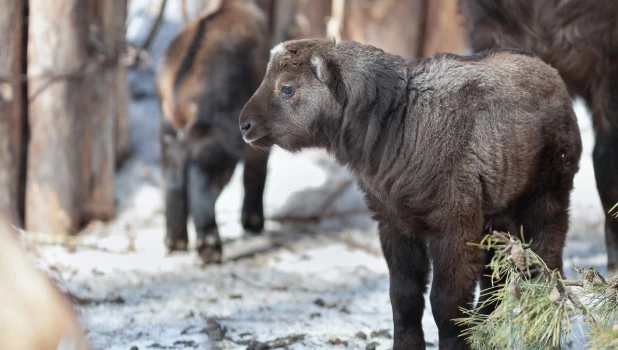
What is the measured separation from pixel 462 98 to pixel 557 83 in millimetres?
561

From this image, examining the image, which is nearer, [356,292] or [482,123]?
[482,123]

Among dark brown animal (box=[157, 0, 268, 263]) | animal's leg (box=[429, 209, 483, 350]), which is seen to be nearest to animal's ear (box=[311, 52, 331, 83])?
animal's leg (box=[429, 209, 483, 350])

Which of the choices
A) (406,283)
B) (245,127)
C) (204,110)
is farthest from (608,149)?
(204,110)

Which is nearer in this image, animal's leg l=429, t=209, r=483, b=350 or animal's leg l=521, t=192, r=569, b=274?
animal's leg l=429, t=209, r=483, b=350

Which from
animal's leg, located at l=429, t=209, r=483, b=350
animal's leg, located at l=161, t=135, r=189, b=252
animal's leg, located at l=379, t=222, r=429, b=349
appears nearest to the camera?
animal's leg, located at l=429, t=209, r=483, b=350

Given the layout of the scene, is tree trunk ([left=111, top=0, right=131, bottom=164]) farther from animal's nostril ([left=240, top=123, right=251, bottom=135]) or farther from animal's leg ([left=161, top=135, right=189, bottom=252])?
animal's nostril ([left=240, top=123, right=251, bottom=135])

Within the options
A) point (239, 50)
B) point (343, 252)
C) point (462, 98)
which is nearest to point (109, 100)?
point (239, 50)

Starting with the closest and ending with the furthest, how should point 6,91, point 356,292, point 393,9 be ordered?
point 356,292
point 6,91
point 393,9

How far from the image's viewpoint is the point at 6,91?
6.39m

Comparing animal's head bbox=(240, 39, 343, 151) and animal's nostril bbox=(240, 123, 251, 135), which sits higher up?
animal's head bbox=(240, 39, 343, 151)

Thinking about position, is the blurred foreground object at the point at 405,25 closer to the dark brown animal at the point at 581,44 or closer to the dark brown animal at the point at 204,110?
the dark brown animal at the point at 204,110

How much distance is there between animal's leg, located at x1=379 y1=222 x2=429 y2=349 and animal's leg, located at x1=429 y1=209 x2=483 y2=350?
0.66 feet

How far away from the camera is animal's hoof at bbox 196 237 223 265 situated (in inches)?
249

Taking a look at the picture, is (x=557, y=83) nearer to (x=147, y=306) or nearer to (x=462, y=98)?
(x=462, y=98)
